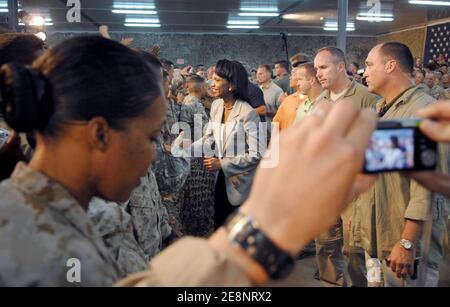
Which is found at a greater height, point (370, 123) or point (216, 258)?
point (370, 123)

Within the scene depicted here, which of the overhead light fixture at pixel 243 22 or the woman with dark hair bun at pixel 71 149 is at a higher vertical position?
the overhead light fixture at pixel 243 22

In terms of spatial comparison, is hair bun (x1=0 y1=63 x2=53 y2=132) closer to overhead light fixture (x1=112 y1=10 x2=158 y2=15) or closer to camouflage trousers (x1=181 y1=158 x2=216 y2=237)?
camouflage trousers (x1=181 y1=158 x2=216 y2=237)

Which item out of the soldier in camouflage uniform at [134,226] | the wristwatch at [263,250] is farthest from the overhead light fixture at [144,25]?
the wristwatch at [263,250]

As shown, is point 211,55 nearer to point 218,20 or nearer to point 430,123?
point 218,20

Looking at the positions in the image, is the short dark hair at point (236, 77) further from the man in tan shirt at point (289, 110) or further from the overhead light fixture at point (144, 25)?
the overhead light fixture at point (144, 25)

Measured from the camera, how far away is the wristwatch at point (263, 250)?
21.0 inches

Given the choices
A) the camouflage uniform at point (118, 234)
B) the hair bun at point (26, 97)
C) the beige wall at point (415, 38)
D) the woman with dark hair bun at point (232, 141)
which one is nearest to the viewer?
the hair bun at point (26, 97)

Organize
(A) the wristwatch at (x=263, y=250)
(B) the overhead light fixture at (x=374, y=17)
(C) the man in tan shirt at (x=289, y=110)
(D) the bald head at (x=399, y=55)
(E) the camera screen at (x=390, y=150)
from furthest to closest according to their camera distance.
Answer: (B) the overhead light fixture at (x=374, y=17) < (C) the man in tan shirt at (x=289, y=110) < (D) the bald head at (x=399, y=55) < (E) the camera screen at (x=390, y=150) < (A) the wristwatch at (x=263, y=250)

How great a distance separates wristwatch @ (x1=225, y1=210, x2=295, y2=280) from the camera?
21.0 inches

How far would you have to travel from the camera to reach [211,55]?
1744cm

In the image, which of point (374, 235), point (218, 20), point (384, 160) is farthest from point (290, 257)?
point (218, 20)

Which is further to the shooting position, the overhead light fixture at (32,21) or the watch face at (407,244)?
the overhead light fixture at (32,21)

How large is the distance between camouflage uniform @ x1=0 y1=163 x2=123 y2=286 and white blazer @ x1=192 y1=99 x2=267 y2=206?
2.49 metres

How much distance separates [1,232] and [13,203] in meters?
0.05
